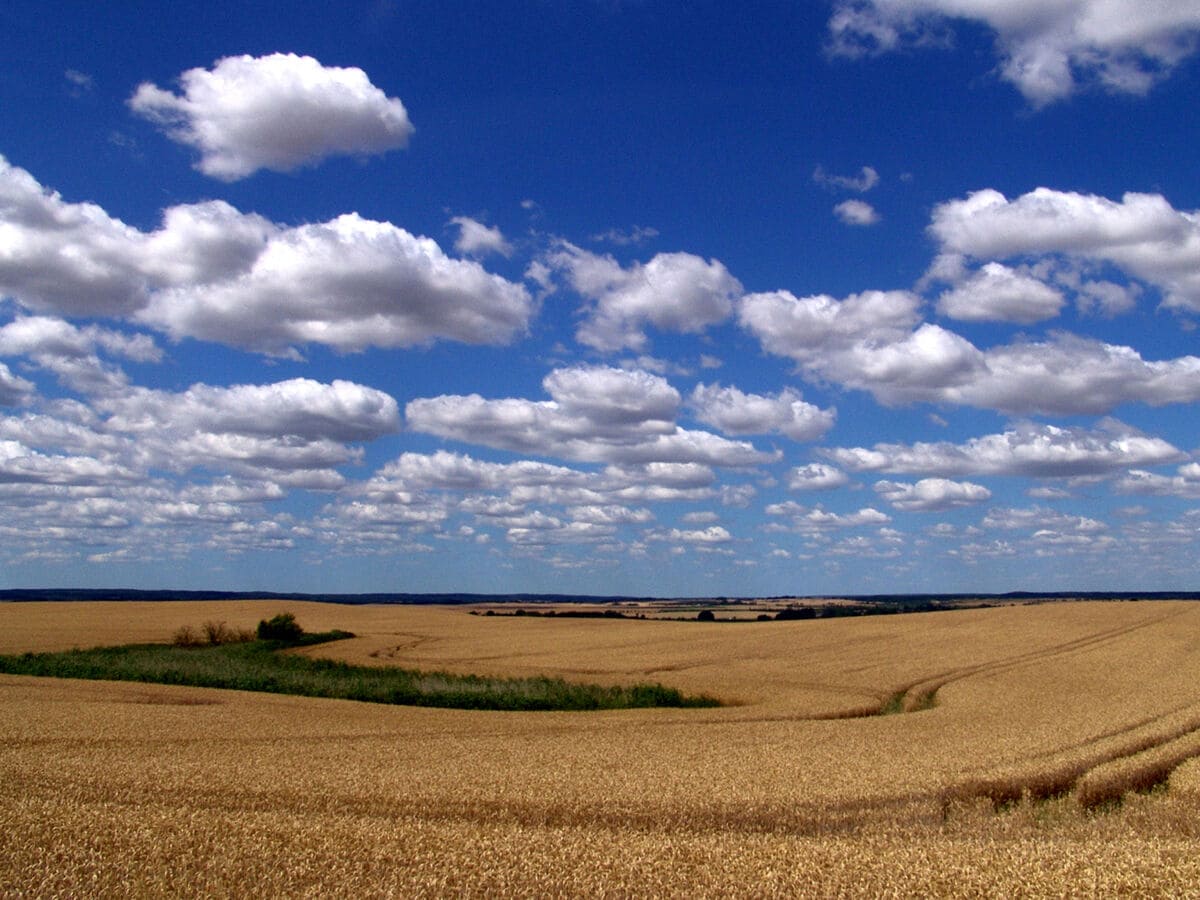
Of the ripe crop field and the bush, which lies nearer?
the ripe crop field

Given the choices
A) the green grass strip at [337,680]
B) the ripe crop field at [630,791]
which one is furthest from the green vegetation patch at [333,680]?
the ripe crop field at [630,791]

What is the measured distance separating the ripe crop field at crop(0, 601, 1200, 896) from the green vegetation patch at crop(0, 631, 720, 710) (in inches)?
94.3

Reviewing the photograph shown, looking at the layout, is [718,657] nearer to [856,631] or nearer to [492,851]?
[856,631]

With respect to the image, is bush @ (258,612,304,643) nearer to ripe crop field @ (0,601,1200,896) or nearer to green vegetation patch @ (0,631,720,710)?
green vegetation patch @ (0,631,720,710)

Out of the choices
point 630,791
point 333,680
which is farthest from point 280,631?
point 630,791

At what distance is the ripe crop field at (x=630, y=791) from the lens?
8469mm

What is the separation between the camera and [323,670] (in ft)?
127

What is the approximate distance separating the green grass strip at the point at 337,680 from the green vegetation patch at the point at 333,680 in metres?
0.03

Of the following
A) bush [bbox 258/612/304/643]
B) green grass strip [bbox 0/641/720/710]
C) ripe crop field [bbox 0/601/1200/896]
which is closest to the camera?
ripe crop field [bbox 0/601/1200/896]

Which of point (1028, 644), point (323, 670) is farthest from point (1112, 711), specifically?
point (323, 670)

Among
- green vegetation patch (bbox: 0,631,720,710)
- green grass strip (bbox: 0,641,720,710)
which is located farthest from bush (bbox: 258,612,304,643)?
green grass strip (bbox: 0,641,720,710)

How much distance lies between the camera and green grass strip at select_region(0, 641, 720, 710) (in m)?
30.5

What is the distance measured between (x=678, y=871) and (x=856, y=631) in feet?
159

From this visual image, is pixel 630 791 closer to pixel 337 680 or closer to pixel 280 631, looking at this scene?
pixel 337 680
